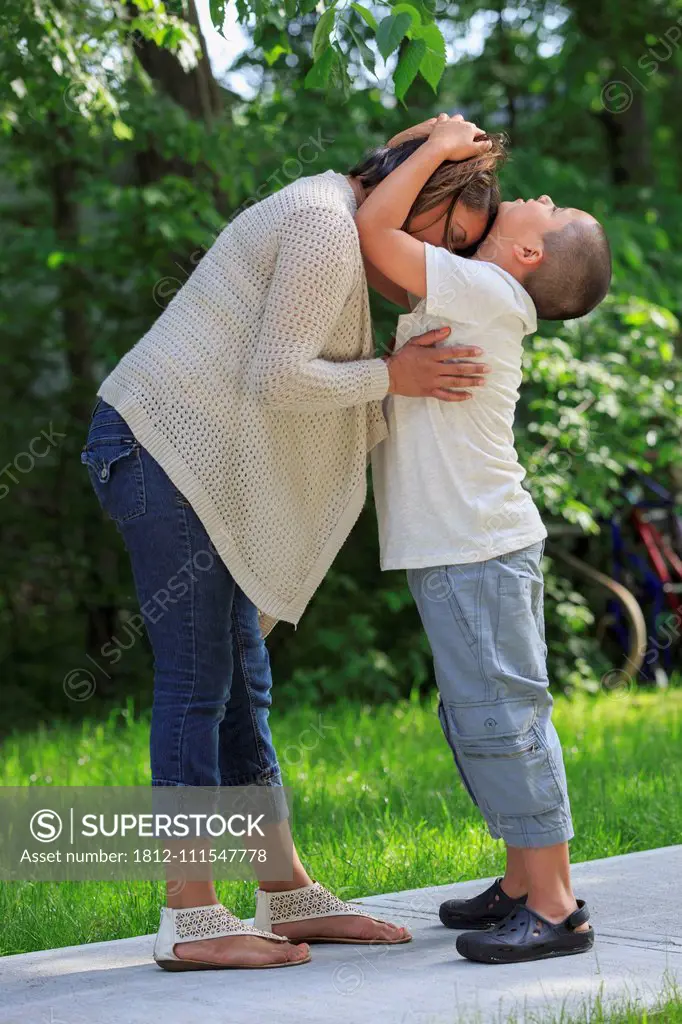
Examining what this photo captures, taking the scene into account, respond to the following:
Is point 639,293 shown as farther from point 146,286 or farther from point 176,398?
point 176,398

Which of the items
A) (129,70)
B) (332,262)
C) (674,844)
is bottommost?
(674,844)

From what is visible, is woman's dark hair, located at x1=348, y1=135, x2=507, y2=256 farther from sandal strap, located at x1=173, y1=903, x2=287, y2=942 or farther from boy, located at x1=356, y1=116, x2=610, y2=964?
sandal strap, located at x1=173, y1=903, x2=287, y2=942

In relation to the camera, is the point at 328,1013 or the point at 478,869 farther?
the point at 478,869

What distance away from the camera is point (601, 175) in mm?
11344

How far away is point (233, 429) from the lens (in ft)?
9.21

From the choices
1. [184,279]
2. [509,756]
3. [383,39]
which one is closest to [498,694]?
[509,756]

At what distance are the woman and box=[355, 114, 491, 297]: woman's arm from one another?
0.04 metres

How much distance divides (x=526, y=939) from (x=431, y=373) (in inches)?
45.4

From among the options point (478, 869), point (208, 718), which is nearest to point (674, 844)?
point (478, 869)

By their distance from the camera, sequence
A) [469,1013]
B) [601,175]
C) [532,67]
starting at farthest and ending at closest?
[601,175] → [532,67] → [469,1013]

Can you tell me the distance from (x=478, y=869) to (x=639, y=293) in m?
5.42

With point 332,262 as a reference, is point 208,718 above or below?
below

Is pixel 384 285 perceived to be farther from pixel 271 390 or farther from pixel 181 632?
pixel 181 632

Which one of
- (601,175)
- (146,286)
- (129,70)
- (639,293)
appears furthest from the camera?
(601,175)
